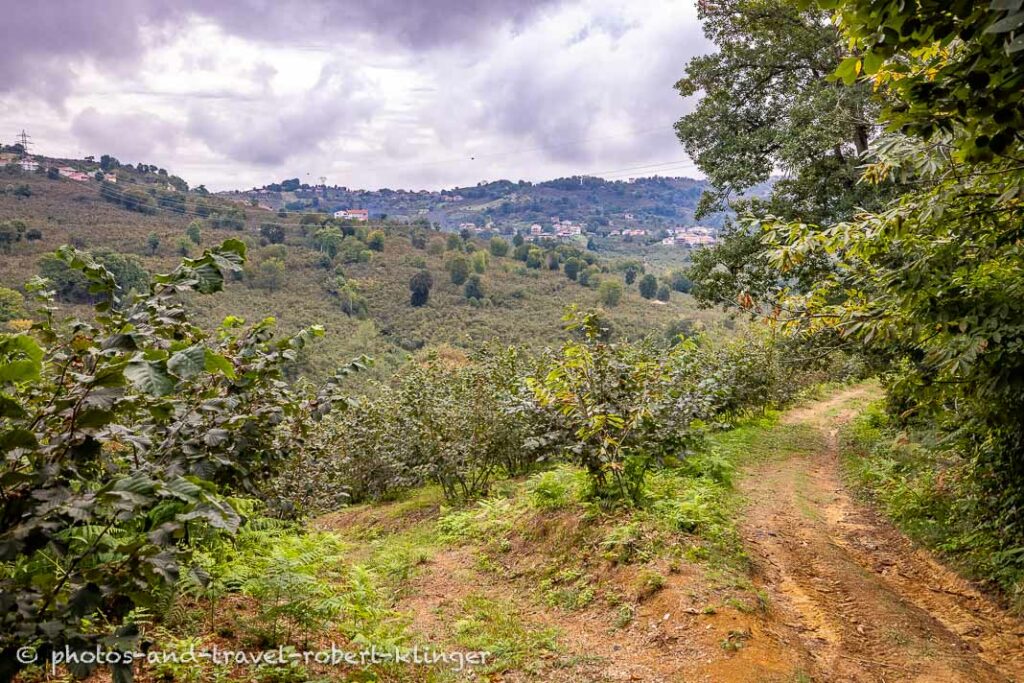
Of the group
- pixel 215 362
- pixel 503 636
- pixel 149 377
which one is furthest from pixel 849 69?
pixel 503 636

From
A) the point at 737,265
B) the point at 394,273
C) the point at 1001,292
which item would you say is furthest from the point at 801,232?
the point at 394,273

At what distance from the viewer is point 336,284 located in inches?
3383

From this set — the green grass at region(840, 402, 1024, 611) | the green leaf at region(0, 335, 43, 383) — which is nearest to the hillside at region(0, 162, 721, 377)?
the green grass at region(840, 402, 1024, 611)

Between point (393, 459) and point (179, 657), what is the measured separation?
418 inches

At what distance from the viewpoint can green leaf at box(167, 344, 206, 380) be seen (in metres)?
1.93

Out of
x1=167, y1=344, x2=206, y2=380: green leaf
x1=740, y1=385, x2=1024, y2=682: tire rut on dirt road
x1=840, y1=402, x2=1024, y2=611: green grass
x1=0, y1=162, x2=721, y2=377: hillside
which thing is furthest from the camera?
x1=0, y1=162, x2=721, y2=377: hillside

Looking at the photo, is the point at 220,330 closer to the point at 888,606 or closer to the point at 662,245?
the point at 888,606

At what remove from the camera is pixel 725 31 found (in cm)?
1478

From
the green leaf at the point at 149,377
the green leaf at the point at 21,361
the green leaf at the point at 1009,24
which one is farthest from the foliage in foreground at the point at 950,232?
the green leaf at the point at 21,361

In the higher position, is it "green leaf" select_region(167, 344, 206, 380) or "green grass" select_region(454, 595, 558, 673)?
"green leaf" select_region(167, 344, 206, 380)

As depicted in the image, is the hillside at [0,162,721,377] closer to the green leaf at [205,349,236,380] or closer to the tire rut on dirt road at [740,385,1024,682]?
the tire rut on dirt road at [740,385,1024,682]

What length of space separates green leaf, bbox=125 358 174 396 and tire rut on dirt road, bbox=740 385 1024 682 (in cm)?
498

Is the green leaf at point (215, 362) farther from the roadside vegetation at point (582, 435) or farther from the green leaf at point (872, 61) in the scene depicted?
the green leaf at point (872, 61)

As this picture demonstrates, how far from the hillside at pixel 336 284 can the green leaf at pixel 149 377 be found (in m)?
58.0
